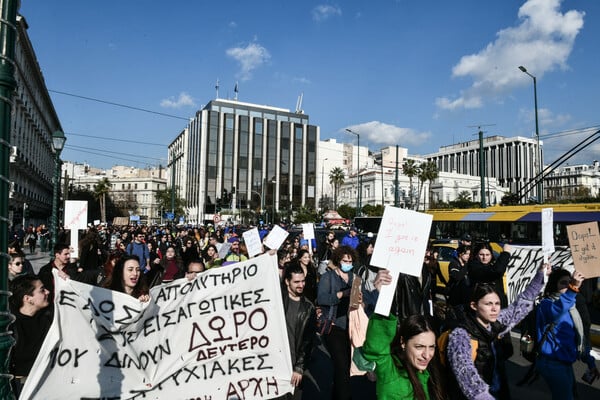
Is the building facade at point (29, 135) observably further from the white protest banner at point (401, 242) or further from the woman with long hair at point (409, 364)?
the woman with long hair at point (409, 364)

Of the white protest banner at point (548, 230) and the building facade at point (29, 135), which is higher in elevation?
the building facade at point (29, 135)

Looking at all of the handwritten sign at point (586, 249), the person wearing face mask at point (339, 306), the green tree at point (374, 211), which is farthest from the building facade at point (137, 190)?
the handwritten sign at point (586, 249)

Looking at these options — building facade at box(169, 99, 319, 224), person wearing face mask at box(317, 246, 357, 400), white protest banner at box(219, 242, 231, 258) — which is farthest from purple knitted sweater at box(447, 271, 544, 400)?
building facade at box(169, 99, 319, 224)

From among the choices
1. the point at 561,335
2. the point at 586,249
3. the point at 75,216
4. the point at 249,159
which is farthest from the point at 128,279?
the point at 249,159

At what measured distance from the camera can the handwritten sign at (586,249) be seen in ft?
14.8

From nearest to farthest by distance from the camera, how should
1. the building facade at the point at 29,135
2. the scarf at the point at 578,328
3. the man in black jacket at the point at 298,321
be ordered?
the scarf at the point at 578,328, the man in black jacket at the point at 298,321, the building facade at the point at 29,135

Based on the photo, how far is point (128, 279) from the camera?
473cm

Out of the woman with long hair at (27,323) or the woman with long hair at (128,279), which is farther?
the woman with long hair at (128,279)

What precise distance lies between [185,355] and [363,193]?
4040 inches

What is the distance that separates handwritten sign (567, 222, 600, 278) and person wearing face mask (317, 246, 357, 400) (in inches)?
90.1

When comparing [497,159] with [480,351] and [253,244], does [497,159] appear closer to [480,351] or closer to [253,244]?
[253,244]

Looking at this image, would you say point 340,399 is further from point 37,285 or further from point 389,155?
point 389,155

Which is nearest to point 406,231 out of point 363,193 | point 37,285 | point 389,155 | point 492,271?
point 492,271

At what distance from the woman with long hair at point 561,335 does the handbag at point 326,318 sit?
1.97 metres
